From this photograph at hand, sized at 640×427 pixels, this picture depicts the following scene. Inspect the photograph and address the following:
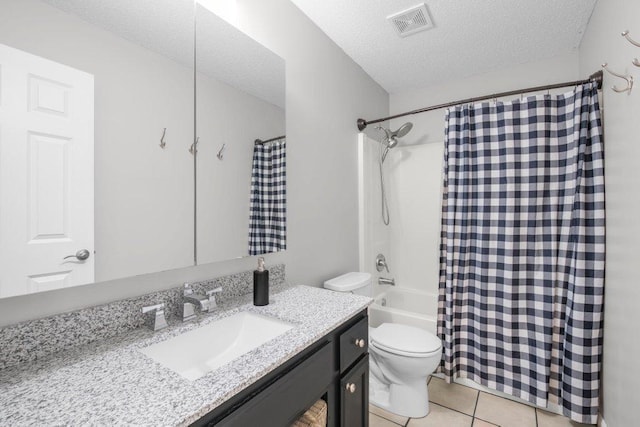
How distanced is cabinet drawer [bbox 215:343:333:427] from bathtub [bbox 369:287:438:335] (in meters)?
1.38

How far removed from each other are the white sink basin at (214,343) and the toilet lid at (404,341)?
35.3 inches

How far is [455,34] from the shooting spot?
78.2 inches

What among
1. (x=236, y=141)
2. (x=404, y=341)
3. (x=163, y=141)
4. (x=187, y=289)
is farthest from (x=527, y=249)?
(x=163, y=141)

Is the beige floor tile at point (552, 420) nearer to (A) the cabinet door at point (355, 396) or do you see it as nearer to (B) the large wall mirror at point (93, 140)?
(A) the cabinet door at point (355, 396)

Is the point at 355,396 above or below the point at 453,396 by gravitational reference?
above

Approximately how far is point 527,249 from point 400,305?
1403 mm

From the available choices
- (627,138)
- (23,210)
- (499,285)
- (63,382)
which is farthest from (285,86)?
(499,285)

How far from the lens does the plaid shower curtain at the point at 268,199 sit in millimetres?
1427

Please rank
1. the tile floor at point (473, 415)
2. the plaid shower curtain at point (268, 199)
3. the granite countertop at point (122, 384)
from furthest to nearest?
1. the tile floor at point (473, 415)
2. the plaid shower curtain at point (268, 199)
3. the granite countertop at point (122, 384)

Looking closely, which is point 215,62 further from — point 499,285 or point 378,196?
point 499,285

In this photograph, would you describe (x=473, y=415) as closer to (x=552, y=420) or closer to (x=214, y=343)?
(x=552, y=420)

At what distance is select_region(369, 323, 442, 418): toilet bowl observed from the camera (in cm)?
167

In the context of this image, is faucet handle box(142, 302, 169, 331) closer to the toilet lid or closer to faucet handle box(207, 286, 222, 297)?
faucet handle box(207, 286, 222, 297)

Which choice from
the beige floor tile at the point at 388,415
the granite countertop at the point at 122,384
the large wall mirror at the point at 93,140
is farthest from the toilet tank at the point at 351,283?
the large wall mirror at the point at 93,140
